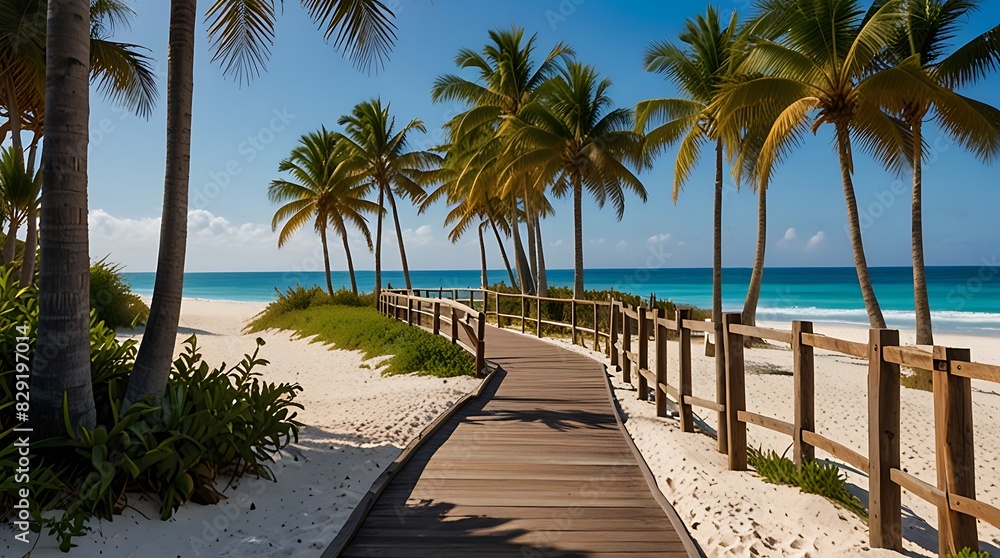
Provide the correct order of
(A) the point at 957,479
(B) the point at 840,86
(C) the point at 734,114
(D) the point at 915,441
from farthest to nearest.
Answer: (C) the point at 734,114, (B) the point at 840,86, (D) the point at 915,441, (A) the point at 957,479

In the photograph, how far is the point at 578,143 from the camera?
747 inches

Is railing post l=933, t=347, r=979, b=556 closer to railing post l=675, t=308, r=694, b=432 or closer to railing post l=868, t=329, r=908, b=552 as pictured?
railing post l=868, t=329, r=908, b=552

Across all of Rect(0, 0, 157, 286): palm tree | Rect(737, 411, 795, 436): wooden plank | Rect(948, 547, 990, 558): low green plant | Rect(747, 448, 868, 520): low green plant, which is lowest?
Rect(747, 448, 868, 520): low green plant

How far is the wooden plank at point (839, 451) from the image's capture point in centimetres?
354

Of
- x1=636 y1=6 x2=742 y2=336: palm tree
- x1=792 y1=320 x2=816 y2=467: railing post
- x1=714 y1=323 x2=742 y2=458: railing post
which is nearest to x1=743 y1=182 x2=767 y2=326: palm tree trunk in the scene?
x1=636 y1=6 x2=742 y2=336: palm tree

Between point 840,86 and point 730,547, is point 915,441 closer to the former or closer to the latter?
point 730,547

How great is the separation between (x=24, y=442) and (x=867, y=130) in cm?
1503

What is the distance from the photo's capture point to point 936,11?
13.6 metres

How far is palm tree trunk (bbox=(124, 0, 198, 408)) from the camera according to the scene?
429cm

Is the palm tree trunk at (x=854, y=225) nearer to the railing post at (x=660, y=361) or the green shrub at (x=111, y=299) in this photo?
the railing post at (x=660, y=361)


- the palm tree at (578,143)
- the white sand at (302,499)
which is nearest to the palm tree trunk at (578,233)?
the palm tree at (578,143)

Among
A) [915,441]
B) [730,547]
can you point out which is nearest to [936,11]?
[915,441]

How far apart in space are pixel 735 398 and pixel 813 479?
90 cm

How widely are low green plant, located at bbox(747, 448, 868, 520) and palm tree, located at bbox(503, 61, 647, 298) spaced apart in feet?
44.6
